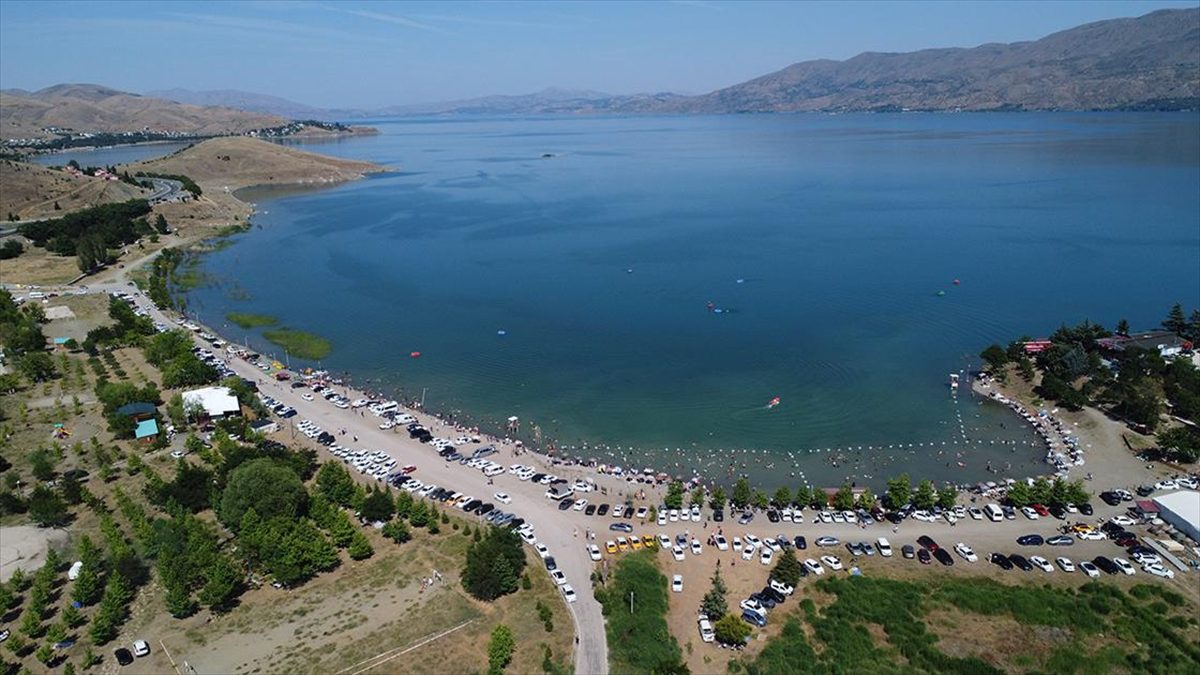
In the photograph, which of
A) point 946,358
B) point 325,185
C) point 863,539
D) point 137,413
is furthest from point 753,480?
point 325,185

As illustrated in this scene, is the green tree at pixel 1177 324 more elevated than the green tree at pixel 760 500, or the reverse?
the green tree at pixel 1177 324

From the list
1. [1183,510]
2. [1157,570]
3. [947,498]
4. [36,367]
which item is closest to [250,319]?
[36,367]

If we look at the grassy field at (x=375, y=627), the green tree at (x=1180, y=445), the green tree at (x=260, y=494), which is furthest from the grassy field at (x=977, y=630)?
the green tree at (x=260, y=494)

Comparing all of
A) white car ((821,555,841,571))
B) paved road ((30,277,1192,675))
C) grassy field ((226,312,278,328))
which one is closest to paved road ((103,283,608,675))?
paved road ((30,277,1192,675))

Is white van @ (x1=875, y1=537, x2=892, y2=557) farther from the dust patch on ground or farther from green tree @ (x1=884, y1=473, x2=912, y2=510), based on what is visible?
the dust patch on ground

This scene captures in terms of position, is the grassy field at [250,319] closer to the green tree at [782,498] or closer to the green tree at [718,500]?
the green tree at [718,500]

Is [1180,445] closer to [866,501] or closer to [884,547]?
[866,501]
